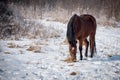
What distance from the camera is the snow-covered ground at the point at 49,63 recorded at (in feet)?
21.3

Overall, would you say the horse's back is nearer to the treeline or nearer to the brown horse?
the brown horse

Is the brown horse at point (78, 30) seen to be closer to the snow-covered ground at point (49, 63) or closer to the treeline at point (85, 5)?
the snow-covered ground at point (49, 63)

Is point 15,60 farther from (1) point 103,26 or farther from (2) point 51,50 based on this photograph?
(1) point 103,26

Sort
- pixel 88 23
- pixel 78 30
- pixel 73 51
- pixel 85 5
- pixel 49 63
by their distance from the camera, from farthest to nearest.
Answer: pixel 85 5 < pixel 88 23 < pixel 78 30 < pixel 73 51 < pixel 49 63

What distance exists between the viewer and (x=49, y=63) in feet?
24.7

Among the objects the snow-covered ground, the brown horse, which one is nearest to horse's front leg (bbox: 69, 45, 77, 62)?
the brown horse

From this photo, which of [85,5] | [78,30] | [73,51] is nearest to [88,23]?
[78,30]

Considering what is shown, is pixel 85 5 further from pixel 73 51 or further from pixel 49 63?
pixel 49 63

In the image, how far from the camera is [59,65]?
7371mm

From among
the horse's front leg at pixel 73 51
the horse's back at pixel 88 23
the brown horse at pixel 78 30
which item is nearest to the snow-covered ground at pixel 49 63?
the horse's front leg at pixel 73 51

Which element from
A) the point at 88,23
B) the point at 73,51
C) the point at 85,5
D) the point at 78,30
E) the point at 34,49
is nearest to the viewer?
the point at 73,51

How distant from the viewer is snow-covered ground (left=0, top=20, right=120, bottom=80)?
6491mm

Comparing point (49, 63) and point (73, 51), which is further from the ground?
point (73, 51)

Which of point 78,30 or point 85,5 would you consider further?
point 85,5
